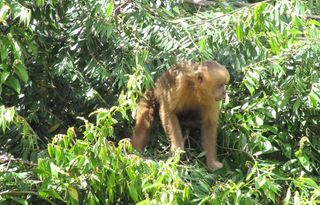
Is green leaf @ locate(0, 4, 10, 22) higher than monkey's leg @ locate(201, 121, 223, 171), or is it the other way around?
green leaf @ locate(0, 4, 10, 22)

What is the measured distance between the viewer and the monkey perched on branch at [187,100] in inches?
270

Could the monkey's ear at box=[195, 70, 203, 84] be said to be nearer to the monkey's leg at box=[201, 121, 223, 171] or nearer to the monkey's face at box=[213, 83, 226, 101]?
the monkey's face at box=[213, 83, 226, 101]

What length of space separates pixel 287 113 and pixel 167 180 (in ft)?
6.99

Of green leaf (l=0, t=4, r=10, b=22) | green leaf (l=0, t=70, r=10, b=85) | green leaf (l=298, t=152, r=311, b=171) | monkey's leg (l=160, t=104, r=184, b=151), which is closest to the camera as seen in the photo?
green leaf (l=0, t=4, r=10, b=22)

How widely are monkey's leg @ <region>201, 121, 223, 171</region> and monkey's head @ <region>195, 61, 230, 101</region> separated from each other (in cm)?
28

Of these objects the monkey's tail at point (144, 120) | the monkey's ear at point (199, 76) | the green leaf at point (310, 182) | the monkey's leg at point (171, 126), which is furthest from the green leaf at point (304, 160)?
the monkey's tail at point (144, 120)

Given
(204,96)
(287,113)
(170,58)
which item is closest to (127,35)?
(170,58)

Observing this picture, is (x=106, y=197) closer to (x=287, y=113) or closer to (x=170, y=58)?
(x=170, y=58)

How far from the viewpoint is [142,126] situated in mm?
7094

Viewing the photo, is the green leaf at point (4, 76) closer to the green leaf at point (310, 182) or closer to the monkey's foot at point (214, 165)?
the monkey's foot at point (214, 165)

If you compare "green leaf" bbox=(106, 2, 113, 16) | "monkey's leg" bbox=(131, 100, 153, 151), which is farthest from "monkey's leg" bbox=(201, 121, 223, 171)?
"green leaf" bbox=(106, 2, 113, 16)

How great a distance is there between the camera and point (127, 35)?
6.75 m

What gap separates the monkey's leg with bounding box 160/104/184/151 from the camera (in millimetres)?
6778

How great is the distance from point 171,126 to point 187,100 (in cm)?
35
